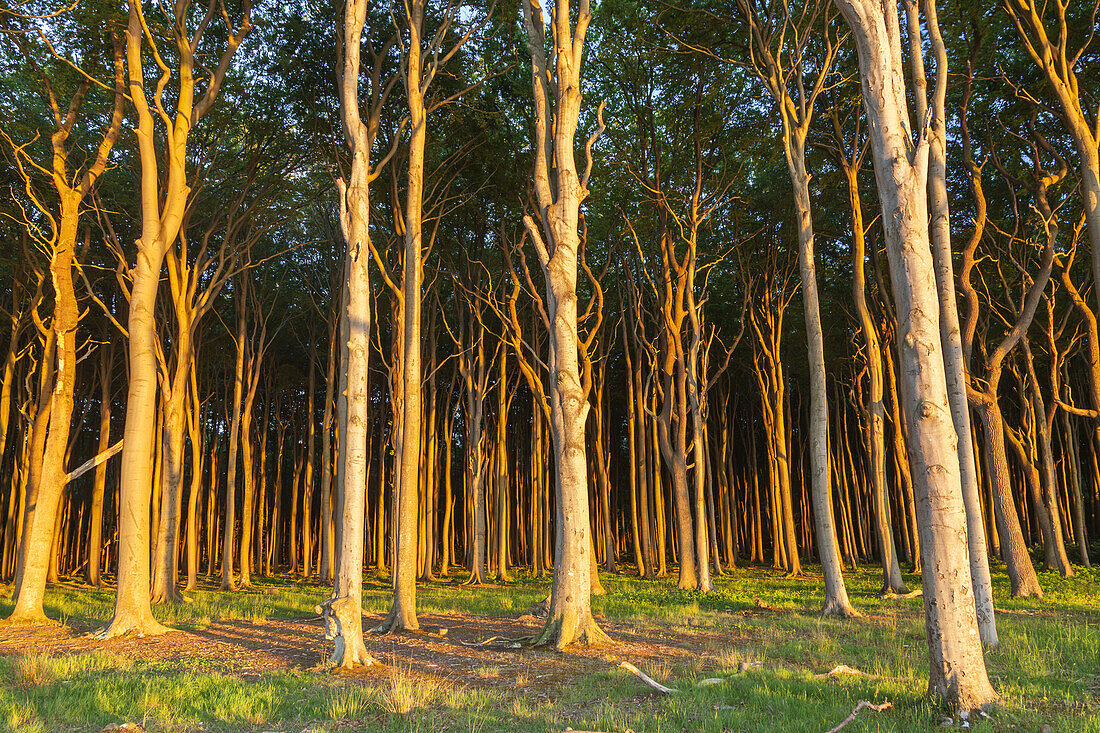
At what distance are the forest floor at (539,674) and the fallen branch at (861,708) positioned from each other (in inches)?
2.3

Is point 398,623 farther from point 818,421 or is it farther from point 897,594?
point 897,594

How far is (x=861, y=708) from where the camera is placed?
17.0 feet

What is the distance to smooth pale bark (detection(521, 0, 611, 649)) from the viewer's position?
336 inches

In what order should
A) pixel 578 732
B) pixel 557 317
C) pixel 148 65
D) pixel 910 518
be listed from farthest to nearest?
pixel 910 518, pixel 148 65, pixel 557 317, pixel 578 732

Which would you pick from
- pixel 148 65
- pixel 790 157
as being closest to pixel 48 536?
pixel 148 65

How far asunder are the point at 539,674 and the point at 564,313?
4434mm

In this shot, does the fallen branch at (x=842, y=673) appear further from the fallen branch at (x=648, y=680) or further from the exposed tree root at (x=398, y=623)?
the exposed tree root at (x=398, y=623)

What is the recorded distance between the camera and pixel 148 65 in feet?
51.1

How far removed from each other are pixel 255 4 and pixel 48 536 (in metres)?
10.6

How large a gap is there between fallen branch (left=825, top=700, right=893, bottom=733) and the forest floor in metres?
0.06

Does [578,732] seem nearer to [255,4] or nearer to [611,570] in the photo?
[255,4]

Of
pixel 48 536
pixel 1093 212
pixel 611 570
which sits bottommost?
pixel 611 570

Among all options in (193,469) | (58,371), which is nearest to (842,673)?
(58,371)

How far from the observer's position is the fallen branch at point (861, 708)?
4.62 meters
